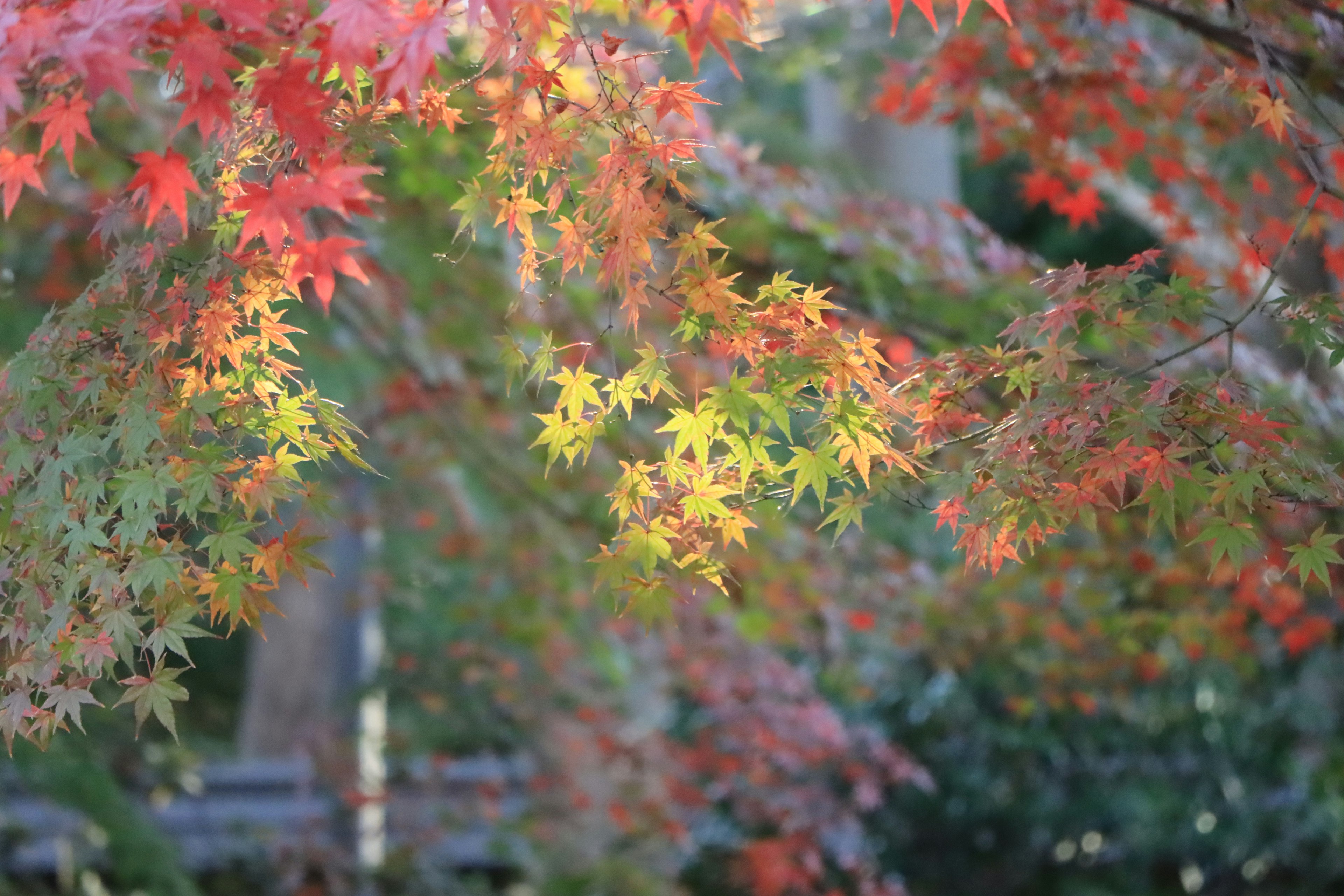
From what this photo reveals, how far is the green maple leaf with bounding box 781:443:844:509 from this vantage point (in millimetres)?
2189

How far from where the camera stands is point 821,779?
22.4 feet

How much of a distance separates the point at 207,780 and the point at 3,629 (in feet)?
22.7

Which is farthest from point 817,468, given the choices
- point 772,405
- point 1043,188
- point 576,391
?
point 1043,188

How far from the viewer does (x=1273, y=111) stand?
100 inches

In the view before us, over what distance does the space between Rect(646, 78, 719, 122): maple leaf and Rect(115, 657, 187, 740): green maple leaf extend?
3.89 feet

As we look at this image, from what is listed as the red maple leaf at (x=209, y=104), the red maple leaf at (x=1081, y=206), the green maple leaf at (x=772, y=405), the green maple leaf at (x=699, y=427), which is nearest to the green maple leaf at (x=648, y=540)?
the green maple leaf at (x=699, y=427)

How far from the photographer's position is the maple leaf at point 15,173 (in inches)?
77.3

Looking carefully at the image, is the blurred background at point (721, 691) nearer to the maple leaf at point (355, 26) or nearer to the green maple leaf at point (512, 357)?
the green maple leaf at point (512, 357)

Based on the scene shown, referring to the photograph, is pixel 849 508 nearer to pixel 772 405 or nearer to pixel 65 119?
pixel 772 405

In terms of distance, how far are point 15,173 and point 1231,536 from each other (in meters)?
1.98

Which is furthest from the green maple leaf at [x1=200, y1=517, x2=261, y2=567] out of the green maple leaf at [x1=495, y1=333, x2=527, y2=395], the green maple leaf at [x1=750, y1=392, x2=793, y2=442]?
Result: the green maple leaf at [x1=750, y1=392, x2=793, y2=442]

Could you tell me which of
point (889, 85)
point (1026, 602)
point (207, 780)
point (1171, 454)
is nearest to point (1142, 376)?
point (889, 85)

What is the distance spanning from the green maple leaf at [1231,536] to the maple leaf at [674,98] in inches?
42.1

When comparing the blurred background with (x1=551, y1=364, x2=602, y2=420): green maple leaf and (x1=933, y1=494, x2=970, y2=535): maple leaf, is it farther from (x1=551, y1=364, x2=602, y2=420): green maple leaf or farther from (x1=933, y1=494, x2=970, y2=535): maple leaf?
(x1=551, y1=364, x2=602, y2=420): green maple leaf
